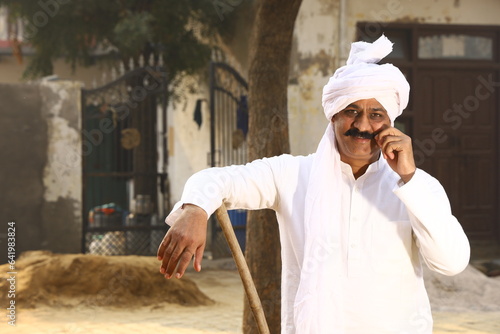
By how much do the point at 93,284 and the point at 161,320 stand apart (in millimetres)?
1114

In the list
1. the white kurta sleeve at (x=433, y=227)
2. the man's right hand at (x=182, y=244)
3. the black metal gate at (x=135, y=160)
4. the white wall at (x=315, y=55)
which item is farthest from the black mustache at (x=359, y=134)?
the white wall at (x=315, y=55)

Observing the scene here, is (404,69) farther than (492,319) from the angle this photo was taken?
Yes

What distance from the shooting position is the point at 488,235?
11.4 metres

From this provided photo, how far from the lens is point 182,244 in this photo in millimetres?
2344

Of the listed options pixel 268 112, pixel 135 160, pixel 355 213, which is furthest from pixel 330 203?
pixel 135 160

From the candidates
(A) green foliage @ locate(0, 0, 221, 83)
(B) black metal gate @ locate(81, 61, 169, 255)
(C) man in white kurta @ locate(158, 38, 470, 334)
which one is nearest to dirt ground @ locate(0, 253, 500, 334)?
(B) black metal gate @ locate(81, 61, 169, 255)

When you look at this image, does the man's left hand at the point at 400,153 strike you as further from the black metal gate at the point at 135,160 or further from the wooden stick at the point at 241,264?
the black metal gate at the point at 135,160

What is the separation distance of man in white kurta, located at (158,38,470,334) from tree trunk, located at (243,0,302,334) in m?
2.49

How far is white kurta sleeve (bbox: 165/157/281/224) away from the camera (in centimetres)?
252

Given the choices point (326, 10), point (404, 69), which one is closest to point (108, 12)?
point (326, 10)

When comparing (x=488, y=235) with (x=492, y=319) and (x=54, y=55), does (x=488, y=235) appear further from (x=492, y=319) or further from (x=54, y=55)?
(x=54, y=55)

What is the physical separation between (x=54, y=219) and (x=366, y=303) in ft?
25.2

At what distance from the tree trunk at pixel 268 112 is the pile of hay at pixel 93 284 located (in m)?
3.04

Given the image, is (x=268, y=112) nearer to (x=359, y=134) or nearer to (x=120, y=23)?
(x=359, y=134)
